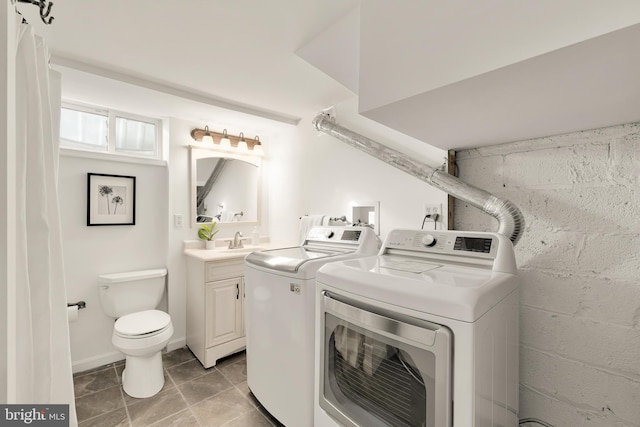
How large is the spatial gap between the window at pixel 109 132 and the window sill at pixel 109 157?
0.12 metres

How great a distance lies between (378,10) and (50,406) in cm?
173

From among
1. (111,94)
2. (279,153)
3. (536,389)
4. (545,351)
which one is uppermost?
(111,94)

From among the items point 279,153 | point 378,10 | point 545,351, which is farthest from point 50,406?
point 279,153

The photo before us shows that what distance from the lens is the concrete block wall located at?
112 centimetres

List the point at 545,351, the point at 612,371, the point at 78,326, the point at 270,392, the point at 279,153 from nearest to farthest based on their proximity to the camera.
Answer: the point at 612,371 < the point at 545,351 < the point at 270,392 < the point at 78,326 < the point at 279,153

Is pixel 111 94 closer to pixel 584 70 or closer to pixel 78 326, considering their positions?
pixel 78 326

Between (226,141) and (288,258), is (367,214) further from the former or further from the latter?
(226,141)

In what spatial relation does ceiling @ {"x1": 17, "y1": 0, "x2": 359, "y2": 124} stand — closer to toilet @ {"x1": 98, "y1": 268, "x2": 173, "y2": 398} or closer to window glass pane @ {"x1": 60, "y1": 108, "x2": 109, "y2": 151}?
window glass pane @ {"x1": 60, "y1": 108, "x2": 109, "y2": 151}

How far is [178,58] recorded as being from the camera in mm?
1687

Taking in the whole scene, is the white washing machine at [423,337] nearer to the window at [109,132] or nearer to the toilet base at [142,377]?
the toilet base at [142,377]

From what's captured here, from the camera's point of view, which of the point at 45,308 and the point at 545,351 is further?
the point at 545,351

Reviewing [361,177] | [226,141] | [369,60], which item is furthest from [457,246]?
[226,141]

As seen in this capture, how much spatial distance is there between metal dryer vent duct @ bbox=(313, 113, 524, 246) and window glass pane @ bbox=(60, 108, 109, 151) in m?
2.08

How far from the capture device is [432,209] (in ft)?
5.83
